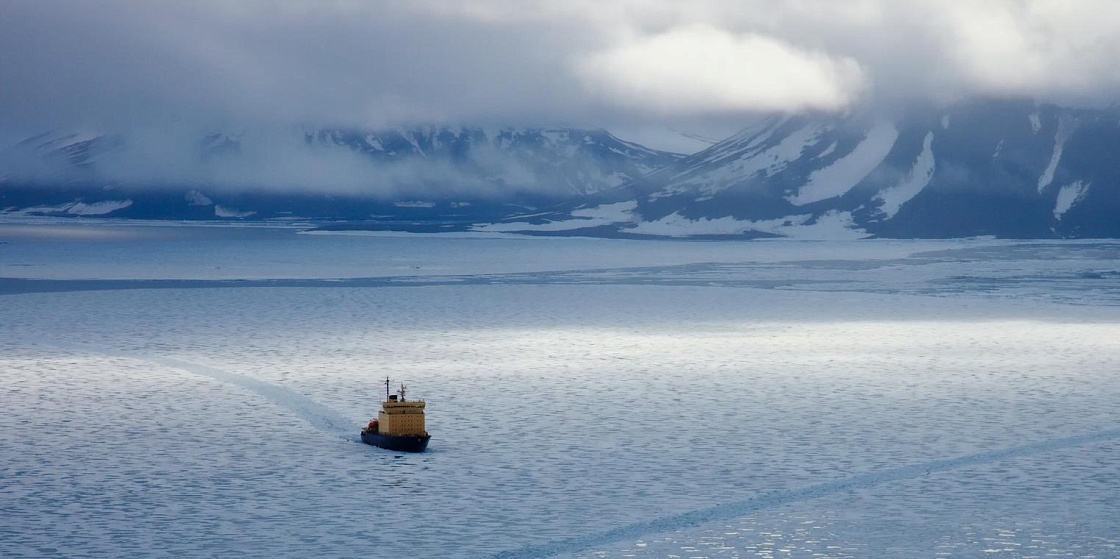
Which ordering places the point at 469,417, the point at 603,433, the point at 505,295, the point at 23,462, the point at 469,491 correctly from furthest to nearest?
the point at 505,295 < the point at 469,417 < the point at 603,433 < the point at 23,462 < the point at 469,491

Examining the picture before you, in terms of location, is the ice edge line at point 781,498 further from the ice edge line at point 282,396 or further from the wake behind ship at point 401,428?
the ice edge line at point 282,396

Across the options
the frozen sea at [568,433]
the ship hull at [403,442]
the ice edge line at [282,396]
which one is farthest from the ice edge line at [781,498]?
the ice edge line at [282,396]

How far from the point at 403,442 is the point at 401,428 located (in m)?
0.23

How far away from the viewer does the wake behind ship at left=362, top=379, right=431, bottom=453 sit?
16344 mm

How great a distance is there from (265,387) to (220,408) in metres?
2.02

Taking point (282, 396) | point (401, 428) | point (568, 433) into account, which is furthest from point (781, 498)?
point (282, 396)

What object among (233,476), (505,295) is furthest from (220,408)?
(505,295)

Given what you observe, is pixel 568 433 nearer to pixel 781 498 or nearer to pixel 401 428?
pixel 401 428

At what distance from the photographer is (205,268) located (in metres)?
67.5

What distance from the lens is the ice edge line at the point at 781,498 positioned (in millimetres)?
11969

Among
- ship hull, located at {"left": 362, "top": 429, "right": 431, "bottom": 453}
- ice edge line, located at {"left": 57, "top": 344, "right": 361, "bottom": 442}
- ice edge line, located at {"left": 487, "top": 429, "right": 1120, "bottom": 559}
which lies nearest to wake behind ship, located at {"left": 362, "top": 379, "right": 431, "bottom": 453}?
ship hull, located at {"left": 362, "top": 429, "right": 431, "bottom": 453}

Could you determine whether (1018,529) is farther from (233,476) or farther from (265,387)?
(265,387)

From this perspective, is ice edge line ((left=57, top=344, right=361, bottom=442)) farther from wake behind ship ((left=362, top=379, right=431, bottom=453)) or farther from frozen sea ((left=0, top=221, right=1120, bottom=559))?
wake behind ship ((left=362, top=379, right=431, bottom=453))

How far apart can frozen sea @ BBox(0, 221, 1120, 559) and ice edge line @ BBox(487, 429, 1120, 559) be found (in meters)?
0.05
